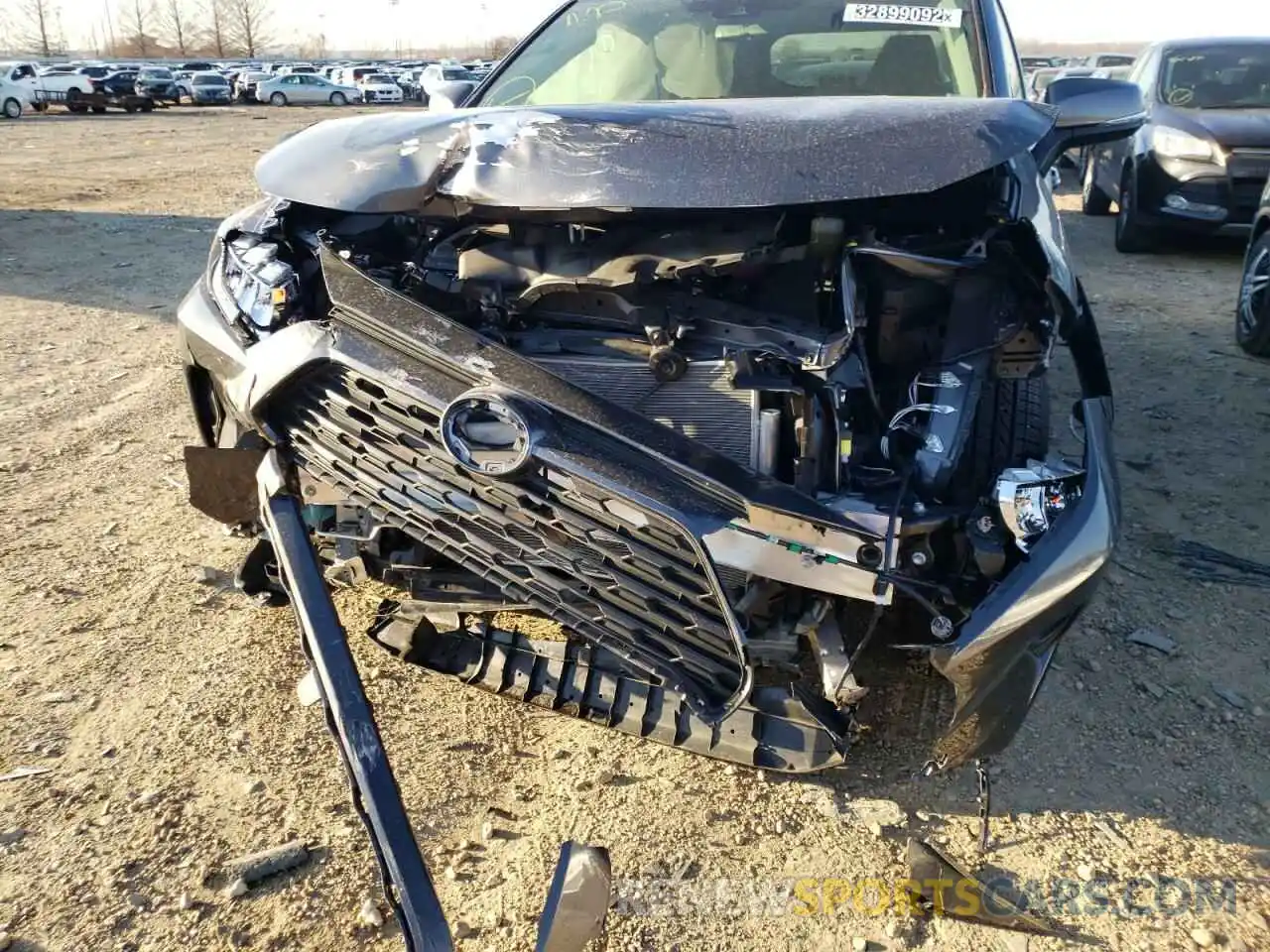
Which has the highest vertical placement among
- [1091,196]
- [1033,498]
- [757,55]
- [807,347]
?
[757,55]

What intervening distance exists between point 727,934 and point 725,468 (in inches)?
36.8

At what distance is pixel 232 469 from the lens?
8.02 ft

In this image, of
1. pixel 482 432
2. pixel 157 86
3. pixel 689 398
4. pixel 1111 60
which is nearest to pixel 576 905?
pixel 482 432

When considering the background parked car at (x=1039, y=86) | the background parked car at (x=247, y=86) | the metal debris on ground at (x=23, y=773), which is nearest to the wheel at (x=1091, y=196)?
the background parked car at (x=1039, y=86)

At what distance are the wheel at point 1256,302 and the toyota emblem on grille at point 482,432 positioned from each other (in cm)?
493

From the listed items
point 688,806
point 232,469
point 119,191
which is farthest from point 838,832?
point 119,191

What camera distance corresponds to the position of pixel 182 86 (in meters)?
32.8

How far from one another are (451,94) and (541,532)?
95.1 inches

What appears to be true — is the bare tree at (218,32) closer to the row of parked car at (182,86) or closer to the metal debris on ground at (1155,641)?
the row of parked car at (182,86)

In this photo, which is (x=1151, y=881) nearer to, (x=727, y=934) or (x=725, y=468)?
(x=727, y=934)

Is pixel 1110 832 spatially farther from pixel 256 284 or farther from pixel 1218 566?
pixel 256 284

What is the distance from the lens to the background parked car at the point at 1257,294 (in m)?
5.15

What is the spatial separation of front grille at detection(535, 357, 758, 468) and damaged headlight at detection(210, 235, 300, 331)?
0.67m

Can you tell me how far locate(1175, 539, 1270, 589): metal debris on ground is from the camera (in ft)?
10.2
